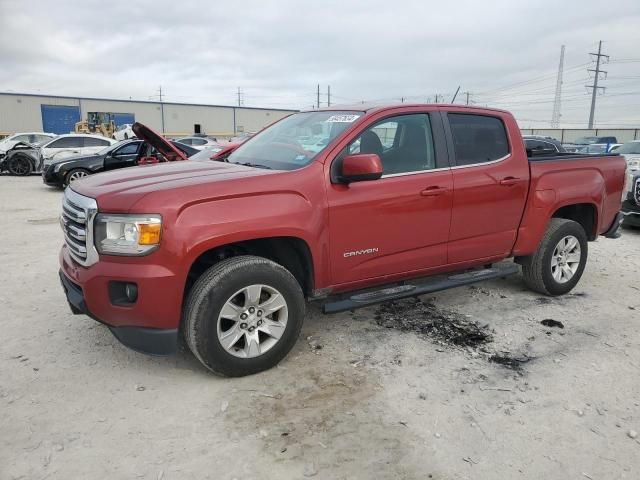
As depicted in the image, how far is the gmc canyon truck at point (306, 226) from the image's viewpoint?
303cm

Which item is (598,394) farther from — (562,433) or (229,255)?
(229,255)

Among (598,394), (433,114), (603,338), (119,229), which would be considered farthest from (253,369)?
(603,338)

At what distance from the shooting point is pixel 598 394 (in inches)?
126

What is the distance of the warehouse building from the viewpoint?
147ft

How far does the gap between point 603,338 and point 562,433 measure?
1.62 m

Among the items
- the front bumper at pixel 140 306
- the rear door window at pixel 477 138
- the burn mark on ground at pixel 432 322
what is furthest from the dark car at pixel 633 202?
the front bumper at pixel 140 306

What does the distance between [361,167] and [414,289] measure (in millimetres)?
1222

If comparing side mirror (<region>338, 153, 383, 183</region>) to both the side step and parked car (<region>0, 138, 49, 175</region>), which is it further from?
parked car (<region>0, 138, 49, 175</region>)

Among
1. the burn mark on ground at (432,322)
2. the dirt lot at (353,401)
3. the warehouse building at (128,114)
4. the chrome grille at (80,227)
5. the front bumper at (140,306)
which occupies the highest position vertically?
the warehouse building at (128,114)

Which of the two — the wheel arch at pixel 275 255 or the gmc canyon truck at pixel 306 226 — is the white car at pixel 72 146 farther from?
the wheel arch at pixel 275 255

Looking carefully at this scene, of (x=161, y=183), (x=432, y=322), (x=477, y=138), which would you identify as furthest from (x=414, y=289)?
(x=161, y=183)

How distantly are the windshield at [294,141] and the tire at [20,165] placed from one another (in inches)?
681

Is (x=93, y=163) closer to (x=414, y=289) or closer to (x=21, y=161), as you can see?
(x=21, y=161)

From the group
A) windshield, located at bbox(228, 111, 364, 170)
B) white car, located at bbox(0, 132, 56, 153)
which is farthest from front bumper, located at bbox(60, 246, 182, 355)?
white car, located at bbox(0, 132, 56, 153)
